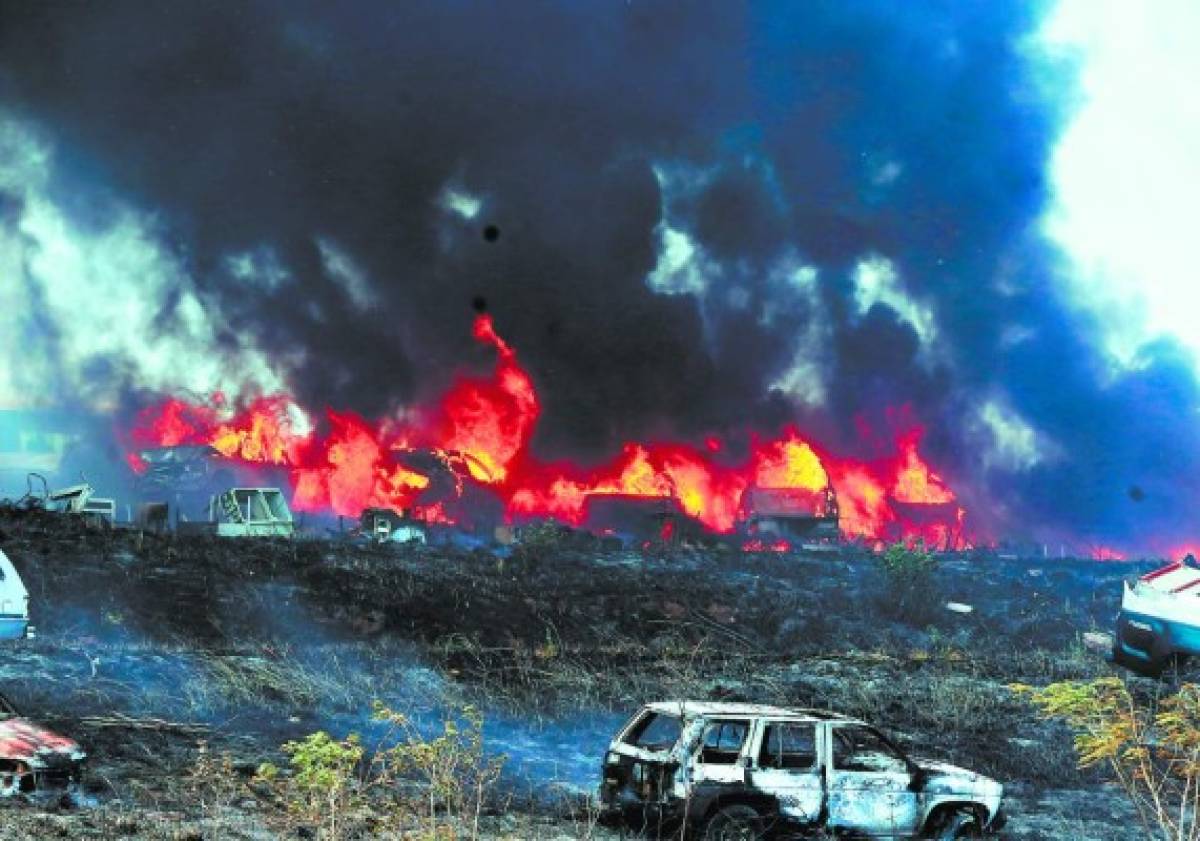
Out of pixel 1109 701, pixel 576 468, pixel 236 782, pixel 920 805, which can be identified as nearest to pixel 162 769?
pixel 236 782

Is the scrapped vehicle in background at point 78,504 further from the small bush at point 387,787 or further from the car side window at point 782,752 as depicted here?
the car side window at point 782,752

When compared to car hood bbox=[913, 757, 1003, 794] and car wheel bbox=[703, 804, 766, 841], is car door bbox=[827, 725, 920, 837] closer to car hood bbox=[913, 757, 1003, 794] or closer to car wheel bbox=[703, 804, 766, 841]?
car hood bbox=[913, 757, 1003, 794]

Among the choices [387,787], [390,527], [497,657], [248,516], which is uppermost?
[390,527]

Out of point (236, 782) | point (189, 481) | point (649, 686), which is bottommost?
point (236, 782)

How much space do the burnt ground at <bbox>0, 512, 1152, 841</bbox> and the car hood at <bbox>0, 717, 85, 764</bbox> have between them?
50 cm

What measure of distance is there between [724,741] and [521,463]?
149 ft

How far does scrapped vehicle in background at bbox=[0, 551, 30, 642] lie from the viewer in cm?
1794

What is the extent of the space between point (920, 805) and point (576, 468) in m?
45.6

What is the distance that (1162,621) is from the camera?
18172 millimetres

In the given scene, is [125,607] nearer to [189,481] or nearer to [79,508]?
[79,508]

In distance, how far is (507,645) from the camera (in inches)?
959

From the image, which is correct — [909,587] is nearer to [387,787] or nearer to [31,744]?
[387,787]

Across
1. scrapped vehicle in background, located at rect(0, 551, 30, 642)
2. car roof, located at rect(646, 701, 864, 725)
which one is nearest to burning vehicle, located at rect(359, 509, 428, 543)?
scrapped vehicle in background, located at rect(0, 551, 30, 642)

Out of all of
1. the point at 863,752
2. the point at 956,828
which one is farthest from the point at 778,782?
the point at 956,828
